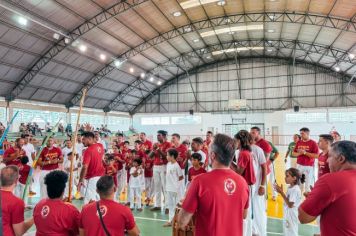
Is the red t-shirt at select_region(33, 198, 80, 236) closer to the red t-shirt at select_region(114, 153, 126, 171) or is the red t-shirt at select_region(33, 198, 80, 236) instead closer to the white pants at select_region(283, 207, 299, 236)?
the white pants at select_region(283, 207, 299, 236)

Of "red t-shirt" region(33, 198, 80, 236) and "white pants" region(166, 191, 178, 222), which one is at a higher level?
"red t-shirt" region(33, 198, 80, 236)

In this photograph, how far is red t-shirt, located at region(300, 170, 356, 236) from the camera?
2.30 metres

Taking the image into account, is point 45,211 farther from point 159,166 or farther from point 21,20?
point 21,20

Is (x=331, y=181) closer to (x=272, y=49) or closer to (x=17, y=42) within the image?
(x=17, y=42)

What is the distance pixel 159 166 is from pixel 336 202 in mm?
6964

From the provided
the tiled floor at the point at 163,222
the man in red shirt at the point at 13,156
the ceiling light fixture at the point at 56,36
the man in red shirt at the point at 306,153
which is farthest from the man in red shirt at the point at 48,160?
the ceiling light fixture at the point at 56,36

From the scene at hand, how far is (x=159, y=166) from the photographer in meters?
→ 8.98

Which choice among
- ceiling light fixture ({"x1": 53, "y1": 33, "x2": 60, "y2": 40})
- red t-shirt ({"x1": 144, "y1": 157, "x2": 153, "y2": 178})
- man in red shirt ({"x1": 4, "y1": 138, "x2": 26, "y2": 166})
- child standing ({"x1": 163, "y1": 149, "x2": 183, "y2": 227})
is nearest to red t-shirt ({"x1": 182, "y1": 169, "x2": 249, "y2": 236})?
child standing ({"x1": 163, "y1": 149, "x2": 183, "y2": 227})

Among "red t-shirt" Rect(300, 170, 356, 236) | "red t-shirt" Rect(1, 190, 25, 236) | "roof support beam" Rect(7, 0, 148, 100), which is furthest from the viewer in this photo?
"roof support beam" Rect(7, 0, 148, 100)

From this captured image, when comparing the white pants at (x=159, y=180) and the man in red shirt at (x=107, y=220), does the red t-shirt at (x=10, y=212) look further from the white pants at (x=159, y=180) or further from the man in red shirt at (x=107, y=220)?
the white pants at (x=159, y=180)

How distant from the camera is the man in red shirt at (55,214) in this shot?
128 inches

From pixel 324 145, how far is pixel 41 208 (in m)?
5.26

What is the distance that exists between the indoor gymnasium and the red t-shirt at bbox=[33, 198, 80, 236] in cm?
2

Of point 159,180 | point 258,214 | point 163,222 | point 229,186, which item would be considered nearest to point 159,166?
point 159,180
